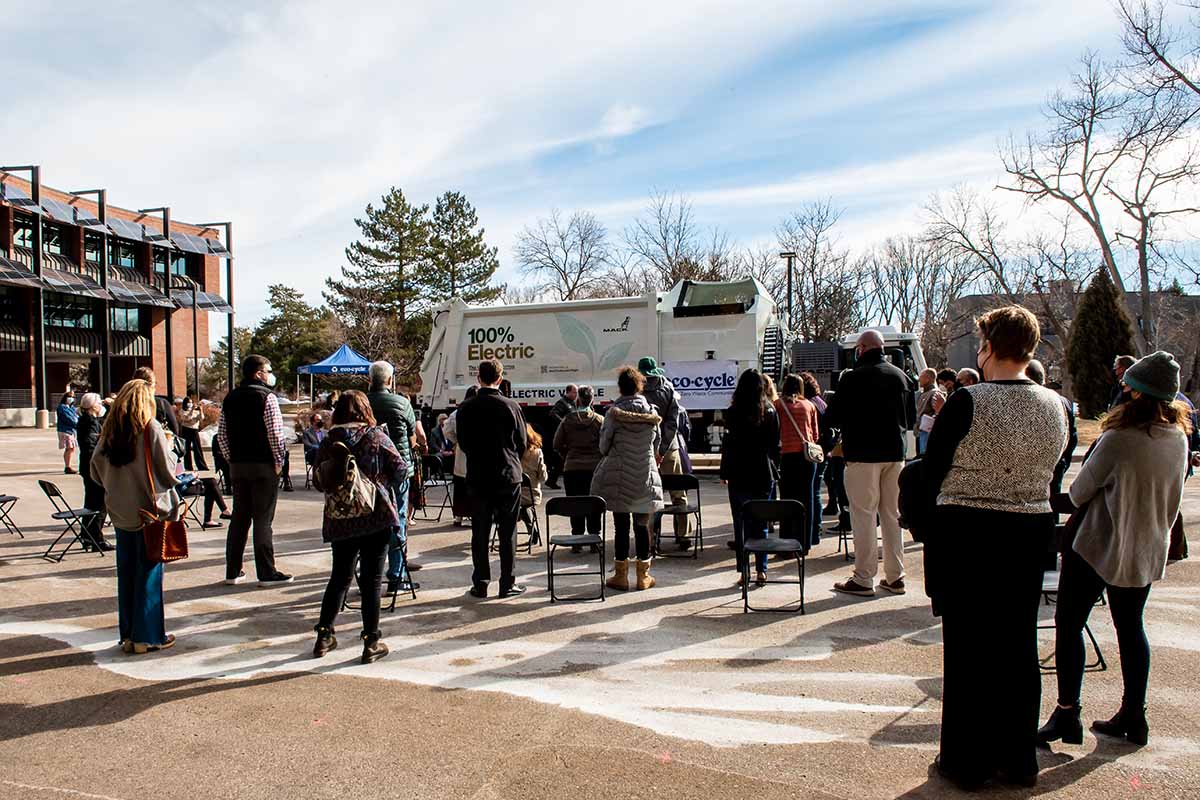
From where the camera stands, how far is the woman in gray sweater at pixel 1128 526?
3.79m

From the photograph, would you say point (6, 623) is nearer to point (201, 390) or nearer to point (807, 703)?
point (807, 703)

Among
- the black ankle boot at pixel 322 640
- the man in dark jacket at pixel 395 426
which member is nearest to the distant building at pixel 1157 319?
the man in dark jacket at pixel 395 426

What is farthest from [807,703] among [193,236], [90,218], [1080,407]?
[193,236]

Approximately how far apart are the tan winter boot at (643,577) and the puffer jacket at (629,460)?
48 centimetres

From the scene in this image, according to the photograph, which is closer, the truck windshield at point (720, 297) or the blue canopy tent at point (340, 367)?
the truck windshield at point (720, 297)

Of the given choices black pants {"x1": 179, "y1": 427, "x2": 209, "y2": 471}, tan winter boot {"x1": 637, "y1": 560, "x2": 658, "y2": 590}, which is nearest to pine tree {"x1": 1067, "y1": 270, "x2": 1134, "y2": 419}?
black pants {"x1": 179, "y1": 427, "x2": 209, "y2": 471}

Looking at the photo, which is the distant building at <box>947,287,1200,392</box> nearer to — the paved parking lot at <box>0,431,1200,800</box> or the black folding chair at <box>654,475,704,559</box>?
the black folding chair at <box>654,475,704,559</box>

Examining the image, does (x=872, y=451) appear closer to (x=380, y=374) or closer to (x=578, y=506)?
(x=578, y=506)

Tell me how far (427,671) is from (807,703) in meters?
2.22

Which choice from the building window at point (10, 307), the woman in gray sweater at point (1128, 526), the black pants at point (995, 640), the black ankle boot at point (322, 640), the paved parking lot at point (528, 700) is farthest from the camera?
the building window at point (10, 307)

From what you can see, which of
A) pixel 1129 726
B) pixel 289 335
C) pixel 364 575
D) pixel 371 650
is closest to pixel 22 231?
pixel 289 335

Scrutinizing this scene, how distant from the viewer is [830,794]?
11.5 feet

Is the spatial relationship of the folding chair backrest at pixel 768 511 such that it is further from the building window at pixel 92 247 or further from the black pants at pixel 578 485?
the building window at pixel 92 247

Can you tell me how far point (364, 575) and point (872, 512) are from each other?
3.85m
